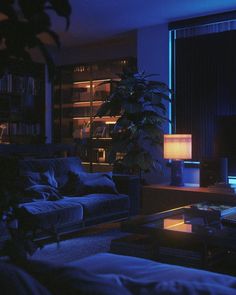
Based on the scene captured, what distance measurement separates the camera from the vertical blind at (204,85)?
547 centimetres

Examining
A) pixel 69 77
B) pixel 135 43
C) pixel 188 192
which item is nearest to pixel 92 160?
pixel 69 77

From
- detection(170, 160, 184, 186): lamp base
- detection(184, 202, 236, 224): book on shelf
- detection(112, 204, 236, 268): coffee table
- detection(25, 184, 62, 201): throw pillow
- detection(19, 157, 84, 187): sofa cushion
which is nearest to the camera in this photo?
detection(112, 204, 236, 268): coffee table

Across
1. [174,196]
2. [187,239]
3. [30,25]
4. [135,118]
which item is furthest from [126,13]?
[30,25]

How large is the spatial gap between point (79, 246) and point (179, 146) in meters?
1.83

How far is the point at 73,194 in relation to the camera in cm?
465

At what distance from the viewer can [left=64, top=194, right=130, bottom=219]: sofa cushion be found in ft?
13.9

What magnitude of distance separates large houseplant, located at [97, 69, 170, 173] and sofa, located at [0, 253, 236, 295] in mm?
3604

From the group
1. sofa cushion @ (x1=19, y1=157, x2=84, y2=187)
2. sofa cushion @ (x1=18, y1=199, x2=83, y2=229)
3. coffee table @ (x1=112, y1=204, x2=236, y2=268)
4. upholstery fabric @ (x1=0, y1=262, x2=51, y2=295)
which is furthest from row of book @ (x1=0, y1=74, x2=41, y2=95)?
upholstery fabric @ (x1=0, y1=262, x2=51, y2=295)

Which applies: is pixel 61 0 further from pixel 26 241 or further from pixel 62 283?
pixel 26 241

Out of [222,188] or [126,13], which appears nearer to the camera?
[222,188]

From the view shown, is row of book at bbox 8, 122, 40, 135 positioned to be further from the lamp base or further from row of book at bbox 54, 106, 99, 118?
the lamp base

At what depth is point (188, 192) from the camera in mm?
4930

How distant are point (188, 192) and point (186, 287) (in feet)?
12.4

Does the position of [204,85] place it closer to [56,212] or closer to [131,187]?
[131,187]
